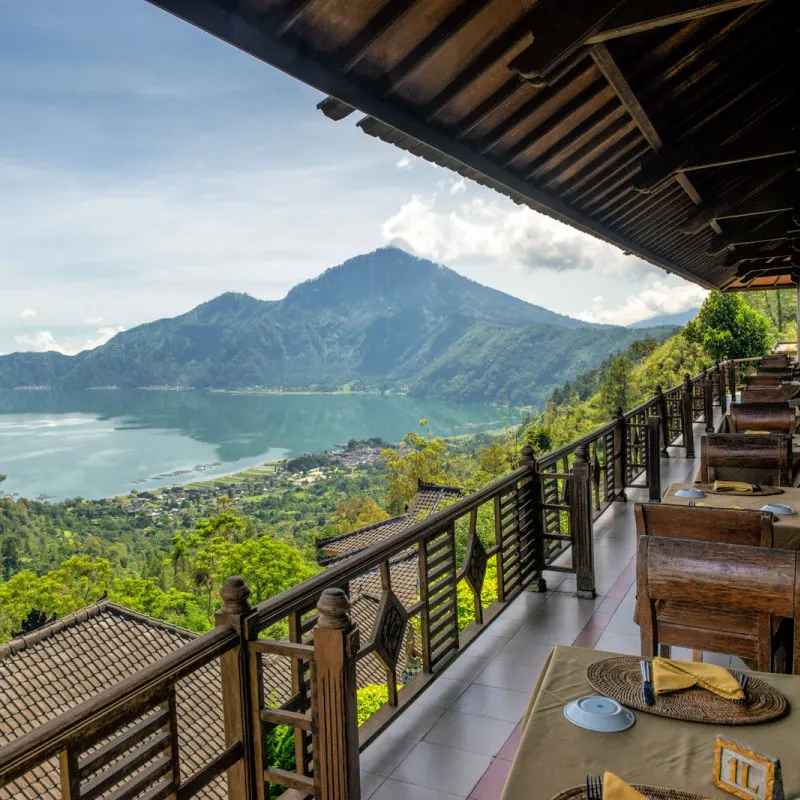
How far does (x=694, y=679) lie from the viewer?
1.68m

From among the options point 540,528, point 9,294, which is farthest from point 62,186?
point 540,528

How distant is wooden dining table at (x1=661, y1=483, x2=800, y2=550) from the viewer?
325cm

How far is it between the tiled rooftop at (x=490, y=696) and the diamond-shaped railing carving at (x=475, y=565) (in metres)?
0.34

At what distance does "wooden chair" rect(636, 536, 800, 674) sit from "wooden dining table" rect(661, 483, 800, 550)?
1.00m

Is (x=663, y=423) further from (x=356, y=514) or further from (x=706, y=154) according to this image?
(x=356, y=514)

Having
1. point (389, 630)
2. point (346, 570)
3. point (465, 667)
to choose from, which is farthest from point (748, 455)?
point (346, 570)

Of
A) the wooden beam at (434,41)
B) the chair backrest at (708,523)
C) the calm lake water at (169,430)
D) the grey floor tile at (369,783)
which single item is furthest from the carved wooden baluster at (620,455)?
the calm lake water at (169,430)

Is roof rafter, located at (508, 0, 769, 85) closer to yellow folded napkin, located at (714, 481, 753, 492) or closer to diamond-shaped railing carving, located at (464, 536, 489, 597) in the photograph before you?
diamond-shaped railing carving, located at (464, 536, 489, 597)

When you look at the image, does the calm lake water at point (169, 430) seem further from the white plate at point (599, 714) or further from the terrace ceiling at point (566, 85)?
the white plate at point (599, 714)

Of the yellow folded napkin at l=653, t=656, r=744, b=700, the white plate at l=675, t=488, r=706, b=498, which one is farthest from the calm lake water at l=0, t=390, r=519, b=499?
the yellow folded napkin at l=653, t=656, r=744, b=700

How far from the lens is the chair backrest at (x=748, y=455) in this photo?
443 cm

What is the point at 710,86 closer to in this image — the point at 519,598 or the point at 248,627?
the point at 519,598

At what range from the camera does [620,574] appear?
471 cm

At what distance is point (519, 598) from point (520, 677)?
1085 mm
